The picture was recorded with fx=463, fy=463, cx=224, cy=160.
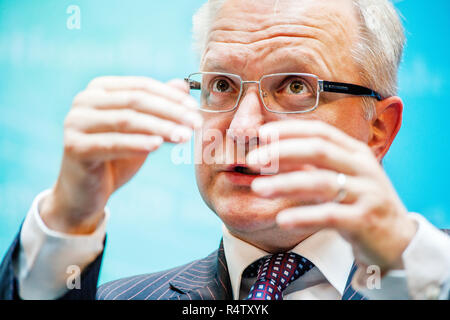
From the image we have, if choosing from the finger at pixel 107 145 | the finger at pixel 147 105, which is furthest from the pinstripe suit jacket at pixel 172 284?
the finger at pixel 147 105

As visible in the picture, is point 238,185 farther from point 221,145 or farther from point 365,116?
point 365,116

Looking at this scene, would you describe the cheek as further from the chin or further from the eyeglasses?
the chin

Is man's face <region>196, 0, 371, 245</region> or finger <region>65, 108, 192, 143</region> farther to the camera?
man's face <region>196, 0, 371, 245</region>

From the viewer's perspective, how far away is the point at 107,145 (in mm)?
978

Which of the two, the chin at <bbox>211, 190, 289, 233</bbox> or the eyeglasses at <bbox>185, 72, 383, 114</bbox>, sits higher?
the eyeglasses at <bbox>185, 72, 383, 114</bbox>

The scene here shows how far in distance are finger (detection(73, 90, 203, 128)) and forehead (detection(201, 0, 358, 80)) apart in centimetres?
47

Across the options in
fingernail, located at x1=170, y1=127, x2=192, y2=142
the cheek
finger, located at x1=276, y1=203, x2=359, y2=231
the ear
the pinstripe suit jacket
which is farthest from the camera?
the ear

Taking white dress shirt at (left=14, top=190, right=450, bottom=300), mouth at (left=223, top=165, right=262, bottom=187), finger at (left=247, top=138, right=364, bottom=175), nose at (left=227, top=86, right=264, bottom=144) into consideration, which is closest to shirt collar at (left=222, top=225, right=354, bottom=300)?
white dress shirt at (left=14, top=190, right=450, bottom=300)

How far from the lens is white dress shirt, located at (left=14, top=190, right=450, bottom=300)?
966 mm

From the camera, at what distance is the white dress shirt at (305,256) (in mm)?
966

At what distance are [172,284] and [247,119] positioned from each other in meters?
0.63

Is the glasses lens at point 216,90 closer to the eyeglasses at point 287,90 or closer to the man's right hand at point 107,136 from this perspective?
the eyeglasses at point 287,90

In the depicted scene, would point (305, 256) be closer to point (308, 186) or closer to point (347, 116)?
point (347, 116)

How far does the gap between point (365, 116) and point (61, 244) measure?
966 mm
